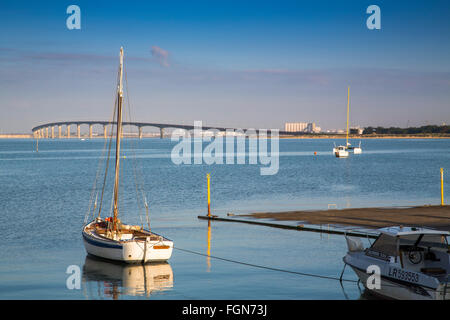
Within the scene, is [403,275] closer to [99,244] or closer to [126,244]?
[126,244]

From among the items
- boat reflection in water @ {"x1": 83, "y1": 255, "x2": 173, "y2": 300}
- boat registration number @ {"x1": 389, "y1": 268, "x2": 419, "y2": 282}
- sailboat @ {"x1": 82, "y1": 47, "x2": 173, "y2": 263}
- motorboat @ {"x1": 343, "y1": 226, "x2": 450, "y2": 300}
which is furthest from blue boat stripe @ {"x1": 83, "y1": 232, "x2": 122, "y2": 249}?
boat registration number @ {"x1": 389, "y1": 268, "x2": 419, "y2": 282}

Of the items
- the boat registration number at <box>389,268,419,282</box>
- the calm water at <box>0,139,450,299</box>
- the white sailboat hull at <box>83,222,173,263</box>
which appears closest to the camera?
the boat registration number at <box>389,268,419,282</box>

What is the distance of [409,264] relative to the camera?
20438 mm

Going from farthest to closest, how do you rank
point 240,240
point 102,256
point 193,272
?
point 240,240 < point 102,256 < point 193,272

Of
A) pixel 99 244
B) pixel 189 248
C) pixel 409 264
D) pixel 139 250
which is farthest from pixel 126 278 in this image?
pixel 409 264

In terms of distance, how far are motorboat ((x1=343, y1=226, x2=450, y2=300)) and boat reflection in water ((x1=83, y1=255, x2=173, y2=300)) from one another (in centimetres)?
850

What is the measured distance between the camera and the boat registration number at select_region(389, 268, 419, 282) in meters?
19.7

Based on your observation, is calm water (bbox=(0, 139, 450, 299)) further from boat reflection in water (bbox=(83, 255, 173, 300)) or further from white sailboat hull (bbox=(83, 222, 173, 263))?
white sailboat hull (bbox=(83, 222, 173, 263))

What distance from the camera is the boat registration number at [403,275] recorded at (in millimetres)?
19672
